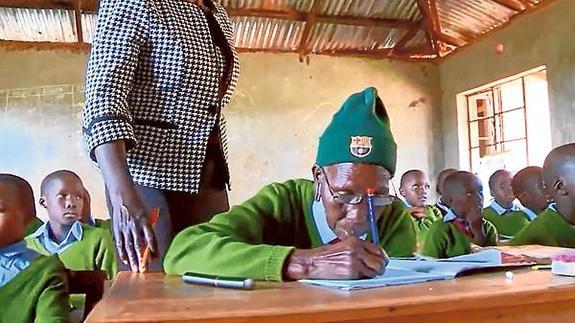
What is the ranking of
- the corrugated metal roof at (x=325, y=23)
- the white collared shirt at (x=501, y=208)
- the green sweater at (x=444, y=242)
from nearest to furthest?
1. the green sweater at (x=444, y=242)
2. the white collared shirt at (x=501, y=208)
3. the corrugated metal roof at (x=325, y=23)

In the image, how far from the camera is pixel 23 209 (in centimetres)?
239

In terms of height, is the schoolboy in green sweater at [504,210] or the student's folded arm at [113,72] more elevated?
A: the student's folded arm at [113,72]

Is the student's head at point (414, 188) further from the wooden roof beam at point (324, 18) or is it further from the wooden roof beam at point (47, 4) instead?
the wooden roof beam at point (47, 4)

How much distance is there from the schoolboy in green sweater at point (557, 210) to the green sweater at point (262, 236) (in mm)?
1084

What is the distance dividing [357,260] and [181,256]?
366mm

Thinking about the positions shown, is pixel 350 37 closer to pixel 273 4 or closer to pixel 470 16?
pixel 273 4

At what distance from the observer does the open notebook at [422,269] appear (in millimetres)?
1013

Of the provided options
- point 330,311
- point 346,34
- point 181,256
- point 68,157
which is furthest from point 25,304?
point 346,34

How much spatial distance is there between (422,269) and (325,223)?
0.30m

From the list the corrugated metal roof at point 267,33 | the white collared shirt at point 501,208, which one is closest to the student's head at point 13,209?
the white collared shirt at point 501,208

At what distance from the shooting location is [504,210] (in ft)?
15.9

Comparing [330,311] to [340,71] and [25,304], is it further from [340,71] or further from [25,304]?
[340,71]

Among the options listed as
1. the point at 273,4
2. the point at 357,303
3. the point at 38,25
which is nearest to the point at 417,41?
the point at 273,4

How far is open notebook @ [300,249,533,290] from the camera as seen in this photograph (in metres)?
1.01
